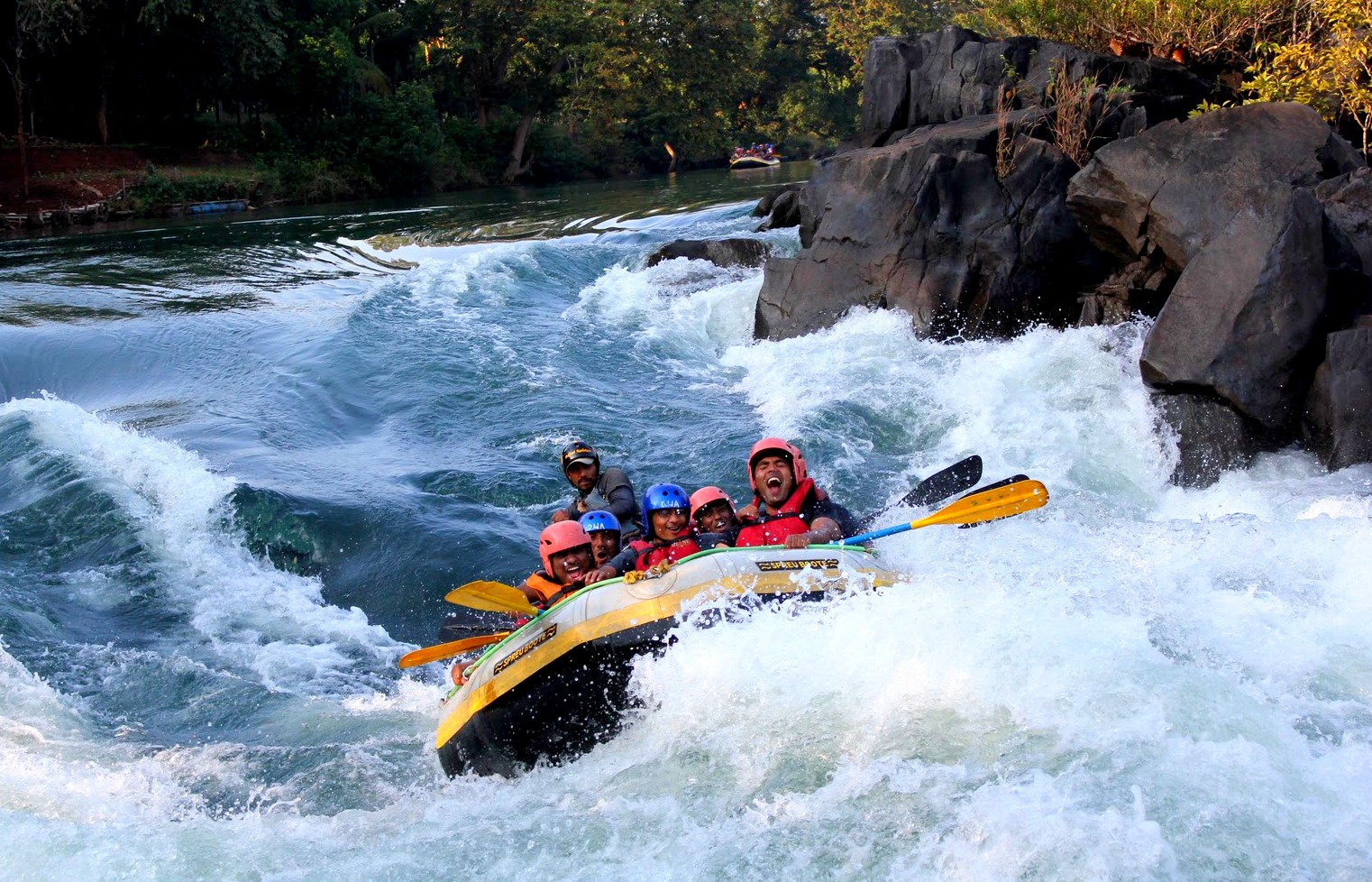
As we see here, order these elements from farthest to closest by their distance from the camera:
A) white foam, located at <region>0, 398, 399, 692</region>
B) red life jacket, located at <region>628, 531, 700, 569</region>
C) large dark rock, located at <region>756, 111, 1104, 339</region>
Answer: large dark rock, located at <region>756, 111, 1104, 339</region> < white foam, located at <region>0, 398, 399, 692</region> < red life jacket, located at <region>628, 531, 700, 569</region>

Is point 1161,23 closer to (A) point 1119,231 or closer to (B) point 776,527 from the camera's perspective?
(A) point 1119,231

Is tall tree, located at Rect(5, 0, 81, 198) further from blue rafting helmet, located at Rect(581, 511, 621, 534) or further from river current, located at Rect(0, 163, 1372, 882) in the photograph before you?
blue rafting helmet, located at Rect(581, 511, 621, 534)

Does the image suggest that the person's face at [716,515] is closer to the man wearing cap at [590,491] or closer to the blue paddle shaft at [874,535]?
the blue paddle shaft at [874,535]

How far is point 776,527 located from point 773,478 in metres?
0.28

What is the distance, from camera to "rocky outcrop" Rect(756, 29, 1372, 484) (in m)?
8.04

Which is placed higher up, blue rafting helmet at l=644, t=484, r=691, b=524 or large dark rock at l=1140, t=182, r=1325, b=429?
large dark rock at l=1140, t=182, r=1325, b=429

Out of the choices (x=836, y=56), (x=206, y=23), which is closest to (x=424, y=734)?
(x=206, y=23)

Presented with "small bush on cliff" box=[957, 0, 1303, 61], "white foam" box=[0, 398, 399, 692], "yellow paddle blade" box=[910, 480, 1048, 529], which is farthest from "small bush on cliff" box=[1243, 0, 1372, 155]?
"white foam" box=[0, 398, 399, 692]

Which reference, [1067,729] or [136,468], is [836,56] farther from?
[1067,729]

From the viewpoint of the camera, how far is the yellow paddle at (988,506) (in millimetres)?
6020

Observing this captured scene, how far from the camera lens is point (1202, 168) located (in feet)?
30.1

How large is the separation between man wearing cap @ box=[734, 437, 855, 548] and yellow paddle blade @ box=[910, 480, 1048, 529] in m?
0.57

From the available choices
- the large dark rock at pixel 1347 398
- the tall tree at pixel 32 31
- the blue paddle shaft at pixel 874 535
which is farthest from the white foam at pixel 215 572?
the tall tree at pixel 32 31

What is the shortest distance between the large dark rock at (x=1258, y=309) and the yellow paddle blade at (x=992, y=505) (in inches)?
110
